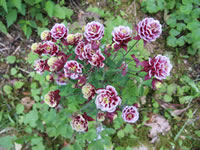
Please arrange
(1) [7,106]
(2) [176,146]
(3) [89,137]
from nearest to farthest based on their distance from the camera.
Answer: (3) [89,137], (2) [176,146], (1) [7,106]

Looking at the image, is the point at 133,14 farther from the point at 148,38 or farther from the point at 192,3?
the point at 148,38

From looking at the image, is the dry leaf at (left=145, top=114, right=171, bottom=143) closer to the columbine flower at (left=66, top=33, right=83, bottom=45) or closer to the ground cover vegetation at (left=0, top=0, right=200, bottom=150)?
the ground cover vegetation at (left=0, top=0, right=200, bottom=150)

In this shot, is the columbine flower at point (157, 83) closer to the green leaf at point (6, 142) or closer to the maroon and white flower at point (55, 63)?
the maroon and white flower at point (55, 63)

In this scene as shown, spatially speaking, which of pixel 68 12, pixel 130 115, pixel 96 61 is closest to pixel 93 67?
pixel 96 61

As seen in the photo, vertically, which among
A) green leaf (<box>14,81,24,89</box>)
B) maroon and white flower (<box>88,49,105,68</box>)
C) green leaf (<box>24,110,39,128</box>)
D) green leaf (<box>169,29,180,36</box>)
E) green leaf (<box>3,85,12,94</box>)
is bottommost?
green leaf (<box>24,110,39,128</box>)

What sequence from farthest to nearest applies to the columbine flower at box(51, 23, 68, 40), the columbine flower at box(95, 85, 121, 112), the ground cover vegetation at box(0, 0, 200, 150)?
the ground cover vegetation at box(0, 0, 200, 150) → the columbine flower at box(51, 23, 68, 40) → the columbine flower at box(95, 85, 121, 112)

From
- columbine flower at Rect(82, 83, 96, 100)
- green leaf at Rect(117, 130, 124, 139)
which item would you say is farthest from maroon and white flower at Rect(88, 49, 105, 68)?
green leaf at Rect(117, 130, 124, 139)

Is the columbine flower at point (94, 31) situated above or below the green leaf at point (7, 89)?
above

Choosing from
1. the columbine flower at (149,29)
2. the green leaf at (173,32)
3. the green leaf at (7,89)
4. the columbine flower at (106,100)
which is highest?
the green leaf at (173,32)

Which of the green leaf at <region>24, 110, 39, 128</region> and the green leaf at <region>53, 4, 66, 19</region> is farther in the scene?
the green leaf at <region>53, 4, 66, 19</region>

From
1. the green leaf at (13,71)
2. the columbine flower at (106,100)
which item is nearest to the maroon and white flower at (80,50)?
the columbine flower at (106,100)

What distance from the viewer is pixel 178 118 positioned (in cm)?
281

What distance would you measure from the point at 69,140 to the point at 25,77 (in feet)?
4.42

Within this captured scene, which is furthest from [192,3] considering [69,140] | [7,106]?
[7,106]
